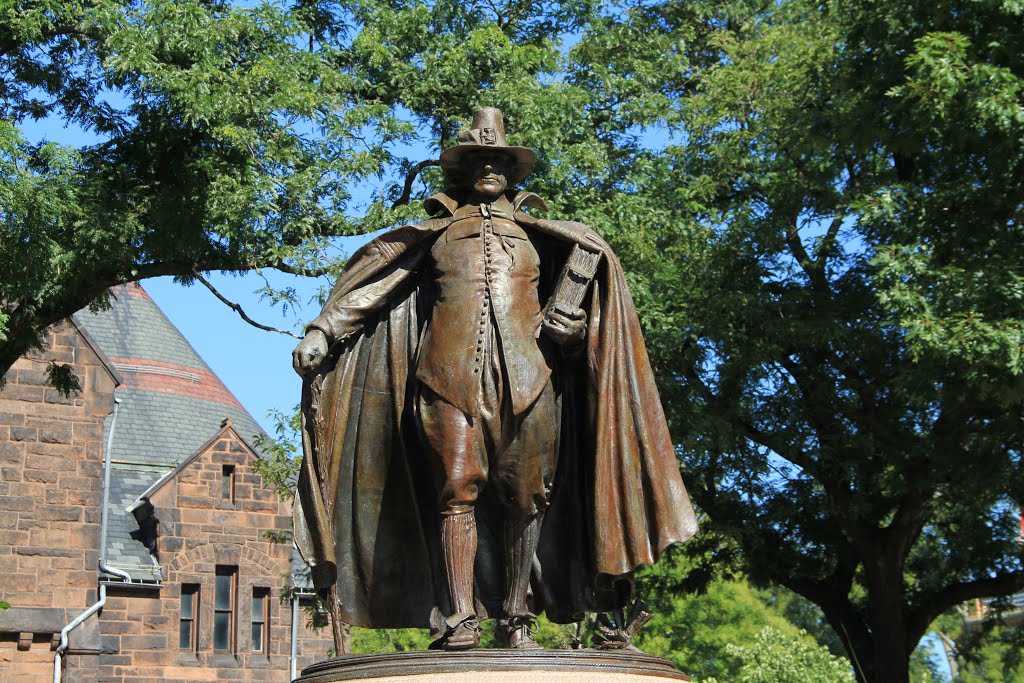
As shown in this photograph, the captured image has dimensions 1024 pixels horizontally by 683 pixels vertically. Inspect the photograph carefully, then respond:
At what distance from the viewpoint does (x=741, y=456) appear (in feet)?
65.4

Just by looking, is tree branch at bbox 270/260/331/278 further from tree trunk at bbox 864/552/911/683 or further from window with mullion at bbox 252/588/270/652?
window with mullion at bbox 252/588/270/652

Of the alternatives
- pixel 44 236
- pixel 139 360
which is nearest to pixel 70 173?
pixel 44 236

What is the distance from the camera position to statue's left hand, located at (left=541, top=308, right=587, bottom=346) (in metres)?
6.83

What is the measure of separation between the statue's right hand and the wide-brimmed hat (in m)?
1.11

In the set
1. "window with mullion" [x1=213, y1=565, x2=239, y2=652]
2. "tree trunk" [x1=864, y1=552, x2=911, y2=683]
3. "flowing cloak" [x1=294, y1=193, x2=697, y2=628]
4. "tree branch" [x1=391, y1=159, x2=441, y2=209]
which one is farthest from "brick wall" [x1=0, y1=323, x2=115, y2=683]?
"flowing cloak" [x1=294, y1=193, x2=697, y2=628]

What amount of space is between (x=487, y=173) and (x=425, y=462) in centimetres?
142

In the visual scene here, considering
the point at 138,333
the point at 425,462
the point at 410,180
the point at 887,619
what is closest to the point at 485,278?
the point at 425,462

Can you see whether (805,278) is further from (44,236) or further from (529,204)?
(529,204)

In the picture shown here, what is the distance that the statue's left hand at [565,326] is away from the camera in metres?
6.83

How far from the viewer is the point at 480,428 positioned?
6711mm

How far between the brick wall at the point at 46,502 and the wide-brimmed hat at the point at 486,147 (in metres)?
19.2

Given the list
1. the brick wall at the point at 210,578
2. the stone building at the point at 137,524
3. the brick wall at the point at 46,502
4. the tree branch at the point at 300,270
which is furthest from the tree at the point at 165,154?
the brick wall at the point at 210,578

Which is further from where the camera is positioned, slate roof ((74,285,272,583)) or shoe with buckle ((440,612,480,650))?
slate roof ((74,285,272,583))

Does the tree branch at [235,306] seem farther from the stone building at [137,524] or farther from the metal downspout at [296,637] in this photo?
the metal downspout at [296,637]
